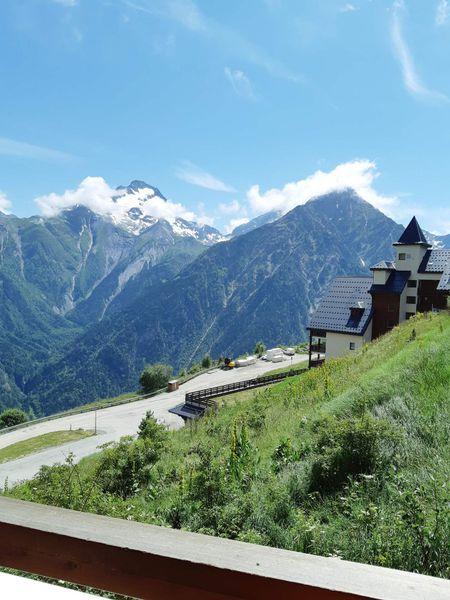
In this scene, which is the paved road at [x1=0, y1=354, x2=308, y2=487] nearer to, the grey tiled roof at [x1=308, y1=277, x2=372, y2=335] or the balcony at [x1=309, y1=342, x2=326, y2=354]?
the balcony at [x1=309, y1=342, x2=326, y2=354]

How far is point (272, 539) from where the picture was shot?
5.07 meters

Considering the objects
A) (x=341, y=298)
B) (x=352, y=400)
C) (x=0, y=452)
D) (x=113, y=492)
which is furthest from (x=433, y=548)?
(x=0, y=452)

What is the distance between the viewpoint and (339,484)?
622cm

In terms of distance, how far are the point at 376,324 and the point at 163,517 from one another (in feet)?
107

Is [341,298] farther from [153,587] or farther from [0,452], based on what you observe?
[153,587]

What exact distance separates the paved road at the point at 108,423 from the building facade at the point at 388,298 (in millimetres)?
15603

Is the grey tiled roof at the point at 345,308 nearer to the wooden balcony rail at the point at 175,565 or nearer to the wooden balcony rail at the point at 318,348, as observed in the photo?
the wooden balcony rail at the point at 318,348

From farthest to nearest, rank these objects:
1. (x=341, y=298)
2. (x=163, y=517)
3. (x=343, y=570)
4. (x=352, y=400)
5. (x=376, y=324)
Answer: (x=341, y=298), (x=376, y=324), (x=352, y=400), (x=163, y=517), (x=343, y=570)

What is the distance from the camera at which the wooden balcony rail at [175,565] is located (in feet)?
4.67

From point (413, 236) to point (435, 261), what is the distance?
3.16 meters

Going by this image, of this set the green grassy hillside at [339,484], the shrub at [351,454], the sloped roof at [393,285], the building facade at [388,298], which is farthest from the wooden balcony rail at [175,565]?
the sloped roof at [393,285]

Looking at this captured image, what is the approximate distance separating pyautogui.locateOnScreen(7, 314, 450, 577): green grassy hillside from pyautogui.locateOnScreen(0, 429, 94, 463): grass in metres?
32.1

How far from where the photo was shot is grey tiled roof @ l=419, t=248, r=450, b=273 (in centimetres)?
3609

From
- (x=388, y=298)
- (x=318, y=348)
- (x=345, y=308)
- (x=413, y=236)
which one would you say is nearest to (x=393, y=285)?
(x=388, y=298)
